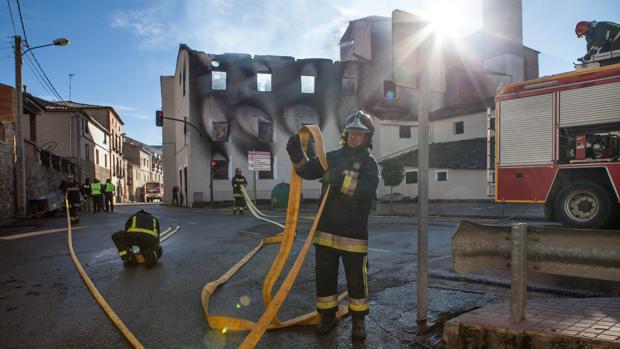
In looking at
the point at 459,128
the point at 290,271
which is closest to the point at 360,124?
the point at 290,271

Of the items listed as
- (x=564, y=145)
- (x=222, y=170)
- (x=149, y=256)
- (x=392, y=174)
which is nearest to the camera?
(x=149, y=256)

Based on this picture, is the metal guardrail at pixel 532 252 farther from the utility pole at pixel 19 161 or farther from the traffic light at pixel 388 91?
the utility pole at pixel 19 161

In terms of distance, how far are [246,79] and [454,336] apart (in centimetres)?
3021

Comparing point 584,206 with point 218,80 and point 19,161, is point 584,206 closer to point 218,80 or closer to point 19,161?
point 19,161

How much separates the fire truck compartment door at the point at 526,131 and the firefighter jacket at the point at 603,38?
63.5 inches

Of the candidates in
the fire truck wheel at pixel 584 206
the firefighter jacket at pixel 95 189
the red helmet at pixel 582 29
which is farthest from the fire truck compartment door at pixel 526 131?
the firefighter jacket at pixel 95 189

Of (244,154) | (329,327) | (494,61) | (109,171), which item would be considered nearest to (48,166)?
(244,154)

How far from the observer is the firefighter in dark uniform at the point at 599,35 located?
10180 millimetres

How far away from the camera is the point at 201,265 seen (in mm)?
6836

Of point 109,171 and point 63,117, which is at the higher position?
point 63,117

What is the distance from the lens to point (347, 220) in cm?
374

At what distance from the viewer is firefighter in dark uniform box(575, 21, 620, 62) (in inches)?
401

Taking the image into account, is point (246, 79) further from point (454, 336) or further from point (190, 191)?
point (454, 336)

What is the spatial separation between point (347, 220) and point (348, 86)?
31.2 metres
